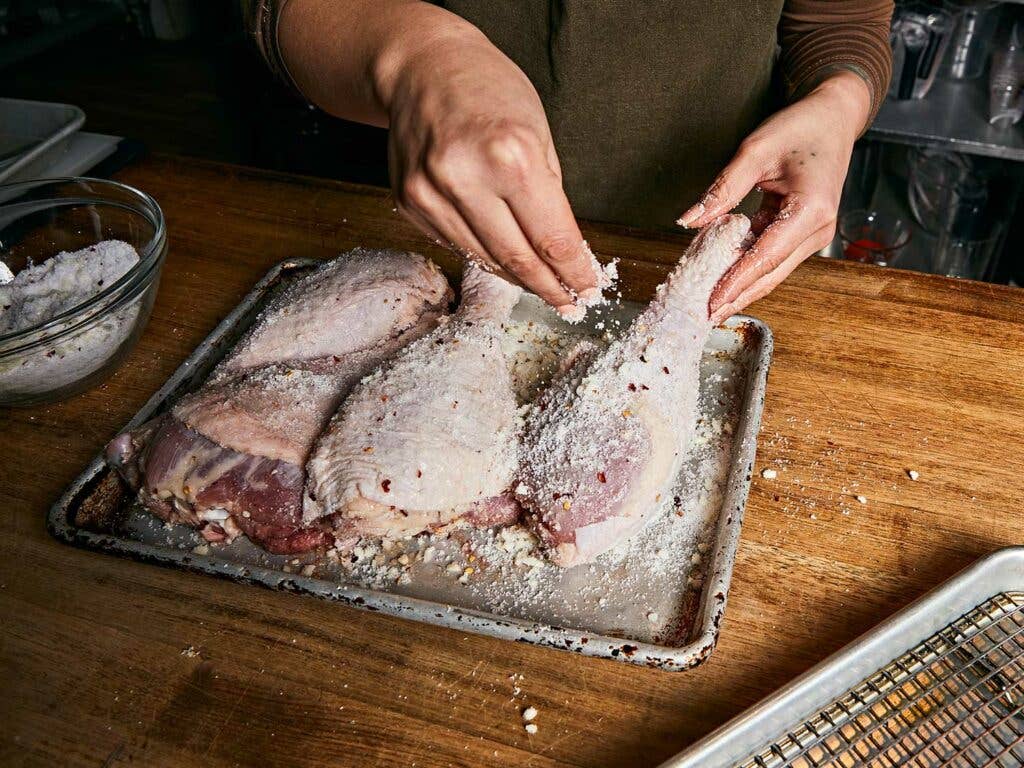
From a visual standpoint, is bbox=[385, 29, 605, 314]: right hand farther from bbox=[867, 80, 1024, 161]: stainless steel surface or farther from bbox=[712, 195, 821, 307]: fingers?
bbox=[867, 80, 1024, 161]: stainless steel surface

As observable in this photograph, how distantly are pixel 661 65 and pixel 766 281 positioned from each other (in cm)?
48

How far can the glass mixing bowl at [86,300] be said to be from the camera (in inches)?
46.8

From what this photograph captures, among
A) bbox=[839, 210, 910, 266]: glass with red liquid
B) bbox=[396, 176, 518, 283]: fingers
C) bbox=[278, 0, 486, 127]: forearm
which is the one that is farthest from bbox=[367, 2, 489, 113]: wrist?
bbox=[839, 210, 910, 266]: glass with red liquid

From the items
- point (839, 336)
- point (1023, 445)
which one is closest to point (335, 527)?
point (839, 336)

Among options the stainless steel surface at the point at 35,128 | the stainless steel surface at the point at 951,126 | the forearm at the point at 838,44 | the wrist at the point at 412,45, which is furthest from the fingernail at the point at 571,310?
the stainless steel surface at the point at 951,126

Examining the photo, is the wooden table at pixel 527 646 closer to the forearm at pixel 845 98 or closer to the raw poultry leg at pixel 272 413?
the raw poultry leg at pixel 272 413

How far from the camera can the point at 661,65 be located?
142 centimetres

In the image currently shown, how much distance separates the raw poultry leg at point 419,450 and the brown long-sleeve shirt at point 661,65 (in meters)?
0.60

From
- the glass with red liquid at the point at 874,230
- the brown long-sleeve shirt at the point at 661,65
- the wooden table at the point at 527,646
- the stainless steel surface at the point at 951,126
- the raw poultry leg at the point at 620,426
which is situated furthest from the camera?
the glass with red liquid at the point at 874,230

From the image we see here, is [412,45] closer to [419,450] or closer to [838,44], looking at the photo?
[419,450]

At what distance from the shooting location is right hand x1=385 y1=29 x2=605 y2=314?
3.02ft

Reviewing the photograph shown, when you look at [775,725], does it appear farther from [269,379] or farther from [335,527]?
[269,379]

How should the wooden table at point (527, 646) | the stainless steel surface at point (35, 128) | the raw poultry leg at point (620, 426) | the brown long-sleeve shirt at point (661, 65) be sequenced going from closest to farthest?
1. the wooden table at point (527, 646)
2. the raw poultry leg at point (620, 426)
3. the brown long-sleeve shirt at point (661, 65)
4. the stainless steel surface at point (35, 128)

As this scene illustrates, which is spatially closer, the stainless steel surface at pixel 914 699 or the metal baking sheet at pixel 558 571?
the stainless steel surface at pixel 914 699
